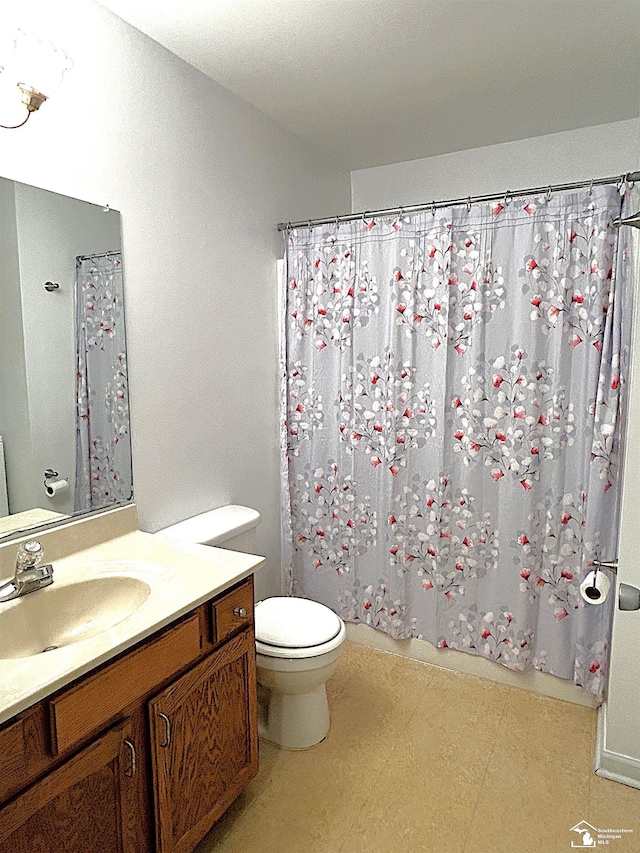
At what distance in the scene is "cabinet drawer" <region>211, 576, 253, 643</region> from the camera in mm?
1598

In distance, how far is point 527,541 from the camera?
7.74 ft

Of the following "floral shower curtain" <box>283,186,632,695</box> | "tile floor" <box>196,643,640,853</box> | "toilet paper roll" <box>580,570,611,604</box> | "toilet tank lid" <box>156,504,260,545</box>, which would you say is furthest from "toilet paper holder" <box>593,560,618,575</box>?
"toilet tank lid" <box>156,504,260,545</box>

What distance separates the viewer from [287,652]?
1.99 metres

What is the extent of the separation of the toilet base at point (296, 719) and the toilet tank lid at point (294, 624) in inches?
9.0

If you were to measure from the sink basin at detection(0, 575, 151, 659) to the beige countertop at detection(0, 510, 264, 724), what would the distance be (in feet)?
0.05

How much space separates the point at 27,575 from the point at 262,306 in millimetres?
1600

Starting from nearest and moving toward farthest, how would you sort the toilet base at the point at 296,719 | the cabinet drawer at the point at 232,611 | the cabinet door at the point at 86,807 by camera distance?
the cabinet door at the point at 86,807 → the cabinet drawer at the point at 232,611 → the toilet base at the point at 296,719

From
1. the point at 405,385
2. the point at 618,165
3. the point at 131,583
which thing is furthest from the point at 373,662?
the point at 618,165

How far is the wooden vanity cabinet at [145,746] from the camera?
3.77 feet

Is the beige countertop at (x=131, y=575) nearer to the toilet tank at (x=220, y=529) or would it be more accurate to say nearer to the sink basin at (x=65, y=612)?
the sink basin at (x=65, y=612)

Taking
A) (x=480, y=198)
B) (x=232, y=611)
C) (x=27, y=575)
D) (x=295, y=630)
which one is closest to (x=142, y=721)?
(x=232, y=611)

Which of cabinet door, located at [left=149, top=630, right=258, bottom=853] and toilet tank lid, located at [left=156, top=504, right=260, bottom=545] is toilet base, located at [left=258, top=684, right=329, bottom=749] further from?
toilet tank lid, located at [left=156, top=504, right=260, bottom=545]

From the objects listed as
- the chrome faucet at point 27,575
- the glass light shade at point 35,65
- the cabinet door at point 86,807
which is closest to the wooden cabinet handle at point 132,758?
the cabinet door at point 86,807
